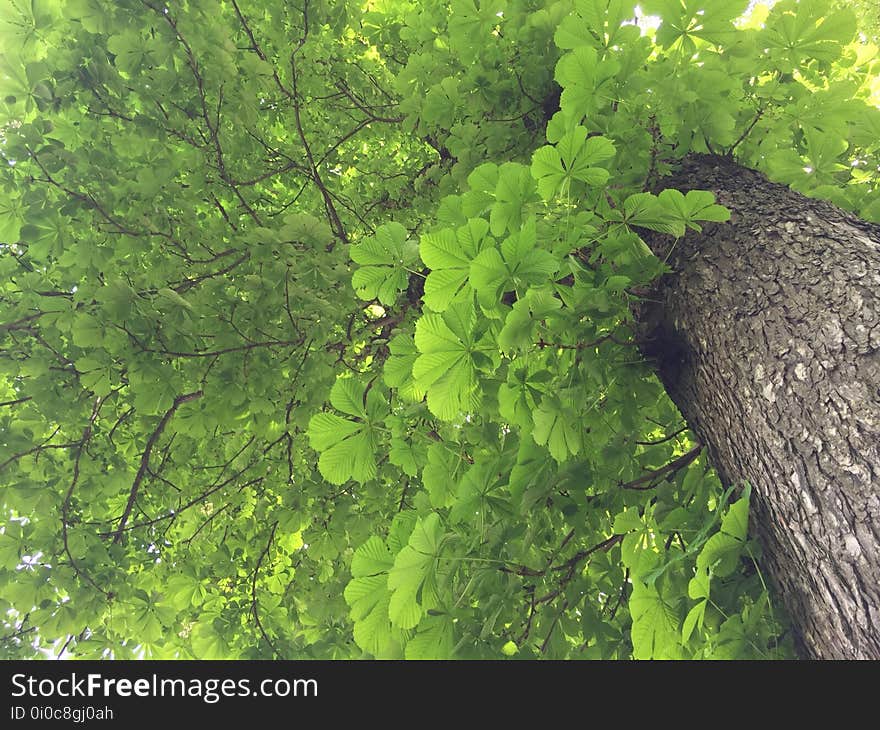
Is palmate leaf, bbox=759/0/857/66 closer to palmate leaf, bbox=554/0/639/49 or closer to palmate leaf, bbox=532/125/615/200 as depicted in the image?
palmate leaf, bbox=554/0/639/49

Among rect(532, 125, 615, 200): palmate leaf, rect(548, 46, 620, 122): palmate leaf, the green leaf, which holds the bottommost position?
the green leaf

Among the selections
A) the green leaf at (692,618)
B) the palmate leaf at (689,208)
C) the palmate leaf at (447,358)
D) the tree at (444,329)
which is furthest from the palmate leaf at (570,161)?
the green leaf at (692,618)

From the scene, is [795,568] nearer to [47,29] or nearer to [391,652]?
[391,652]

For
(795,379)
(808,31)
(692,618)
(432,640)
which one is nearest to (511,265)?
(795,379)

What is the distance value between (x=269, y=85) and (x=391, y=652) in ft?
8.10

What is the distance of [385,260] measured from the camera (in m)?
1.64

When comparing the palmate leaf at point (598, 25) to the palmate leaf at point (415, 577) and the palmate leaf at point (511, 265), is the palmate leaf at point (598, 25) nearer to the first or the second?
the palmate leaf at point (511, 265)

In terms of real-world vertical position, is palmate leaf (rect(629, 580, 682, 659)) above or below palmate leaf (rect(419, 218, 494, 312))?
below

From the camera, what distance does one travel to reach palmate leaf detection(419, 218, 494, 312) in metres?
1.42

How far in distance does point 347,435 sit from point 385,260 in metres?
0.49

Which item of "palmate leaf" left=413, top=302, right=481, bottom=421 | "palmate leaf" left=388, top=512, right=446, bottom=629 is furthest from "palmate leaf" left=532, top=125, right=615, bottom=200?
"palmate leaf" left=388, top=512, right=446, bottom=629

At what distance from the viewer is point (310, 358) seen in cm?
264

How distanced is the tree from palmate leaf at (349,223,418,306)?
1 centimetres

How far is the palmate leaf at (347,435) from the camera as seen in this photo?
160cm
